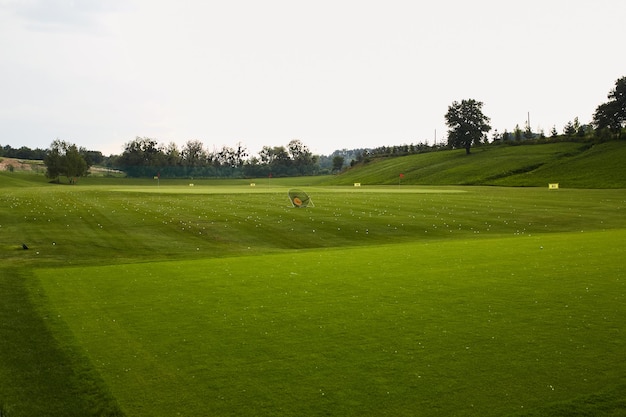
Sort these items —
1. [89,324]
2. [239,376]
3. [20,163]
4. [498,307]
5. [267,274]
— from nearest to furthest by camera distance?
[239,376]
[89,324]
[498,307]
[267,274]
[20,163]

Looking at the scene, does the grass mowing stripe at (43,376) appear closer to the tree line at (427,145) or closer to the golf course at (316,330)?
the golf course at (316,330)

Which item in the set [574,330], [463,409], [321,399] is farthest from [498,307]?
[321,399]

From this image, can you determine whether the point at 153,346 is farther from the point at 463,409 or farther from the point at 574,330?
the point at 574,330

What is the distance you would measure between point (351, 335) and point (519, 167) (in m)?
96.1

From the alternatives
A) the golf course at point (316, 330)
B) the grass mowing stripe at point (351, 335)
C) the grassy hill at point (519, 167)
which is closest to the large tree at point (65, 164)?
the grassy hill at point (519, 167)

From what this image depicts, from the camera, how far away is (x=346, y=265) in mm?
16672

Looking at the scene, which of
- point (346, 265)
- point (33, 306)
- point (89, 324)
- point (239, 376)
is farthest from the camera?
point (346, 265)

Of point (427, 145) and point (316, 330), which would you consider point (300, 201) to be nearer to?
point (316, 330)

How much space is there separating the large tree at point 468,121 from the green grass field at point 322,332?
111865mm

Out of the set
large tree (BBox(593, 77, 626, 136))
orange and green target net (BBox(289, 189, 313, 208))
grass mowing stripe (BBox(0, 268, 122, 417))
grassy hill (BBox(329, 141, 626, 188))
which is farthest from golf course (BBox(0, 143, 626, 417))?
large tree (BBox(593, 77, 626, 136))

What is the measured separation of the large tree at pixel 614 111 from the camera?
339ft

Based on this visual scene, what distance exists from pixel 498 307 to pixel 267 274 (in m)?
6.92

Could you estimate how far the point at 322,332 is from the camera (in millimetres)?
9133

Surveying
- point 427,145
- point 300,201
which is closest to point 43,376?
point 300,201
